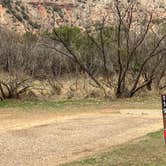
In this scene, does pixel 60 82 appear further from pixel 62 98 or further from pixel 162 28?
pixel 162 28

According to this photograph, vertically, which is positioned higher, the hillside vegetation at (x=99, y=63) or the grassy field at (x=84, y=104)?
the hillside vegetation at (x=99, y=63)

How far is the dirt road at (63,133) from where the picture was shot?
11445 mm

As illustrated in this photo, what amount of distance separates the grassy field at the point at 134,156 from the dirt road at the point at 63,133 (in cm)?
68

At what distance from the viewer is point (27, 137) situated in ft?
45.6

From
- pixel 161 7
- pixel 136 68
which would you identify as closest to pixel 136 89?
pixel 136 68

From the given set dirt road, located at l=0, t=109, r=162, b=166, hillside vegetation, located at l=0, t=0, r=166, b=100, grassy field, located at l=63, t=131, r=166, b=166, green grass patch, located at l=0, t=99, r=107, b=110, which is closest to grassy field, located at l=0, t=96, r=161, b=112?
green grass patch, located at l=0, t=99, r=107, b=110

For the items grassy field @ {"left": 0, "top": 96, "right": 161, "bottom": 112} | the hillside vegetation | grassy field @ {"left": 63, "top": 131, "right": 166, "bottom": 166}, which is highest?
the hillside vegetation

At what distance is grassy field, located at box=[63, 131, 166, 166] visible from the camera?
32.7 ft

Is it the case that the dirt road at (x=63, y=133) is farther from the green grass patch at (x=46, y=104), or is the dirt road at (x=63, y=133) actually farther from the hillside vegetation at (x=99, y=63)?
the hillside vegetation at (x=99, y=63)

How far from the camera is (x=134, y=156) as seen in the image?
10.6 meters

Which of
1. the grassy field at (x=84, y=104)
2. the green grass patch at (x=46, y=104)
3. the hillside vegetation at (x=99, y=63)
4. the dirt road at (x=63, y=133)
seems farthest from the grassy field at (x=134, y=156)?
the hillside vegetation at (x=99, y=63)

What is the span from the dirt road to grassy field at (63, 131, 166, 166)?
2.25 feet

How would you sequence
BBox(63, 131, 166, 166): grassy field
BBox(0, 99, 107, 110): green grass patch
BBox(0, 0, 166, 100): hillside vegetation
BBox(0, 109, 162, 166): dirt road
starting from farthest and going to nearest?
BBox(0, 0, 166, 100): hillside vegetation < BBox(0, 99, 107, 110): green grass patch < BBox(0, 109, 162, 166): dirt road < BBox(63, 131, 166, 166): grassy field

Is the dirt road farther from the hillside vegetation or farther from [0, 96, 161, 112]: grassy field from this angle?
the hillside vegetation
